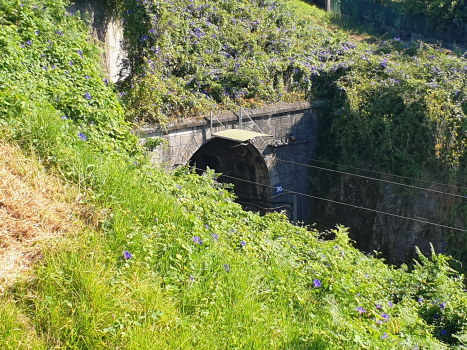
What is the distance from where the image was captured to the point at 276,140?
11578mm

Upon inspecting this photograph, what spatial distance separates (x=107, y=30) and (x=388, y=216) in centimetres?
773

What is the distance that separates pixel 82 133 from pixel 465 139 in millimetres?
7736

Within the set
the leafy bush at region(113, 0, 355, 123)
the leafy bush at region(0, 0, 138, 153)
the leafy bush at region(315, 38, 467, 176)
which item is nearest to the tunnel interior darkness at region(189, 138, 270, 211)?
the leafy bush at region(113, 0, 355, 123)

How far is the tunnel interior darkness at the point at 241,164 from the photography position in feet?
38.2

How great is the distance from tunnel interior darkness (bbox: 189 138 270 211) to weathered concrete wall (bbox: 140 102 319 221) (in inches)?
5.9

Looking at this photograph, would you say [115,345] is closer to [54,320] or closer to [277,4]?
[54,320]

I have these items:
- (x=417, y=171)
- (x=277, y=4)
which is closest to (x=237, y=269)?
(x=417, y=171)

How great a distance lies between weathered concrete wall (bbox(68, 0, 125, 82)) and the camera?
10875 millimetres

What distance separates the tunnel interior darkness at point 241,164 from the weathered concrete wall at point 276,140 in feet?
0.49

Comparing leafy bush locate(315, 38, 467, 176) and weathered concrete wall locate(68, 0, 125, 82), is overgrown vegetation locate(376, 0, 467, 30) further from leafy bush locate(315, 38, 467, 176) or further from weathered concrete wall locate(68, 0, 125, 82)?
weathered concrete wall locate(68, 0, 125, 82)

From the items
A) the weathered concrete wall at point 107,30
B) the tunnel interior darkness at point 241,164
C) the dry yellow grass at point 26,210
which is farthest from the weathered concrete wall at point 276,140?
the dry yellow grass at point 26,210

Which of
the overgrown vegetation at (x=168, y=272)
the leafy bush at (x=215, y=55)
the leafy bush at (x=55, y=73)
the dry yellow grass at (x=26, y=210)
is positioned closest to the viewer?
the overgrown vegetation at (x=168, y=272)

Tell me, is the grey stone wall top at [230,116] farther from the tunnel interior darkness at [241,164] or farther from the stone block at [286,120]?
the tunnel interior darkness at [241,164]

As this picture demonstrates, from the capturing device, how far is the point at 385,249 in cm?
1109
